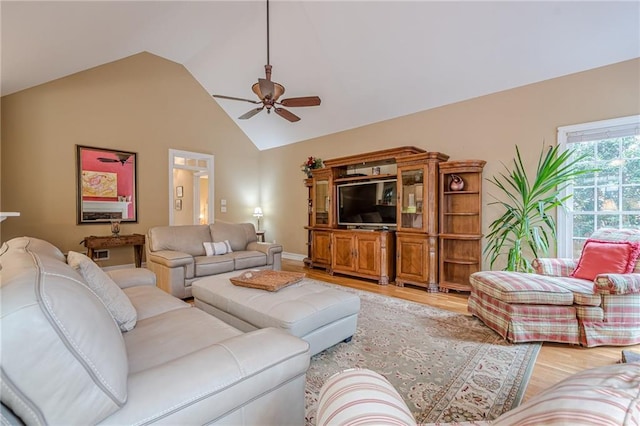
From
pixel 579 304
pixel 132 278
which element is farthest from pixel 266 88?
pixel 579 304

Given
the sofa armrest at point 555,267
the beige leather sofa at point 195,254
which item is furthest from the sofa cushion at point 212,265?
the sofa armrest at point 555,267

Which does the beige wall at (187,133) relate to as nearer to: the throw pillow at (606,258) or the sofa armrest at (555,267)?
the sofa armrest at (555,267)

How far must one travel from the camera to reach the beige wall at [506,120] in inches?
125

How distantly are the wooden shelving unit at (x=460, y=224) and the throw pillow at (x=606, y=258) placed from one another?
1.16 metres

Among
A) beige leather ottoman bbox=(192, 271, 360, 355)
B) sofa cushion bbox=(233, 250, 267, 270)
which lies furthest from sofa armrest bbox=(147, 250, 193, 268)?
beige leather ottoman bbox=(192, 271, 360, 355)

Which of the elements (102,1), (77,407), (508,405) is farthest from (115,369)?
(102,1)

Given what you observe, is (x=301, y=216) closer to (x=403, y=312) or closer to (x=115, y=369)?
(x=403, y=312)

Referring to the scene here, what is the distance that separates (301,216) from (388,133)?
260 centimetres

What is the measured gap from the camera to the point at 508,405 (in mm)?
1657

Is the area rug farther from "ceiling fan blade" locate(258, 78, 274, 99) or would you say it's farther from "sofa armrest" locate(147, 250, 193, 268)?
"ceiling fan blade" locate(258, 78, 274, 99)

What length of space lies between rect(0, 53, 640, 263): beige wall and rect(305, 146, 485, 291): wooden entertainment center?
37 cm

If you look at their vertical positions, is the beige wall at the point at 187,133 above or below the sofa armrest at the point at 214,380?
above

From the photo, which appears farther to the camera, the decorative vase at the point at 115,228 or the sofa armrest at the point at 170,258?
the decorative vase at the point at 115,228

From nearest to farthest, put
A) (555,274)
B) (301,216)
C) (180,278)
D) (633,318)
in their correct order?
(633,318)
(555,274)
(180,278)
(301,216)
